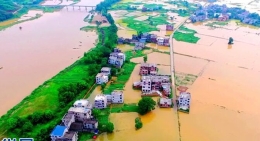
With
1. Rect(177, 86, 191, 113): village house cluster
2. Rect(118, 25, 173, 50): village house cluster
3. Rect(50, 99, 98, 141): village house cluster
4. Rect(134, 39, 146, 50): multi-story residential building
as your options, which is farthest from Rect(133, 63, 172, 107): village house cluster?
Rect(118, 25, 173, 50): village house cluster

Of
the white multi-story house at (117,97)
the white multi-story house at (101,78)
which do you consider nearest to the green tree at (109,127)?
the white multi-story house at (117,97)

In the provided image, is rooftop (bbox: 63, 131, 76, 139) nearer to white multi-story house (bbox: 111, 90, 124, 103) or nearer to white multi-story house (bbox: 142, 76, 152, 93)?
white multi-story house (bbox: 111, 90, 124, 103)

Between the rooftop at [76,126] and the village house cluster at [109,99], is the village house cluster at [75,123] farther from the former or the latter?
the village house cluster at [109,99]

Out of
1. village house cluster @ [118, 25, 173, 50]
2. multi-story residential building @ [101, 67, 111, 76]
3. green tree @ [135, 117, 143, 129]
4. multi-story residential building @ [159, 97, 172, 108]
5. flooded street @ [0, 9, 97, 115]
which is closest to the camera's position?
green tree @ [135, 117, 143, 129]

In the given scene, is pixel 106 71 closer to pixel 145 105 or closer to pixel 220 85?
pixel 145 105

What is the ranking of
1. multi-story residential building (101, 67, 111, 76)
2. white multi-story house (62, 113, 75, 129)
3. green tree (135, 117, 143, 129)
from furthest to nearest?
multi-story residential building (101, 67, 111, 76), green tree (135, 117, 143, 129), white multi-story house (62, 113, 75, 129)

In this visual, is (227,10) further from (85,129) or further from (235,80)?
(85,129)
